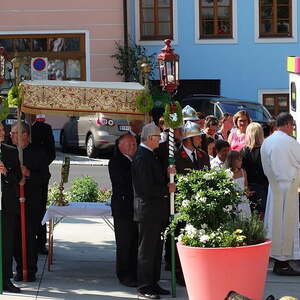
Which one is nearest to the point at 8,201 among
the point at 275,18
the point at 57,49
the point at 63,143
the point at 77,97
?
the point at 77,97

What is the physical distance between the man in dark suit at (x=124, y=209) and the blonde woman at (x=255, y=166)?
200 centimetres

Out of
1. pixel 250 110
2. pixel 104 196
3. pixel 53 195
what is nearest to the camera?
pixel 53 195

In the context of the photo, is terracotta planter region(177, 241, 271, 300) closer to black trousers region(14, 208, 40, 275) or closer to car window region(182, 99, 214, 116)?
black trousers region(14, 208, 40, 275)

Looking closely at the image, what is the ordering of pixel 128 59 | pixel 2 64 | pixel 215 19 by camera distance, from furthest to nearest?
1. pixel 215 19
2. pixel 128 59
3. pixel 2 64

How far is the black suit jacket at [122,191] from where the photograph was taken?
9078 mm

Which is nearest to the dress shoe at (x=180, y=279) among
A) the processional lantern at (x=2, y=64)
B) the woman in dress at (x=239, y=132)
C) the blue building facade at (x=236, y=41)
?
the processional lantern at (x=2, y=64)

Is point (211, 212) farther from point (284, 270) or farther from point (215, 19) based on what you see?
point (215, 19)

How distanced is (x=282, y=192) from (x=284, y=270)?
0.88 metres

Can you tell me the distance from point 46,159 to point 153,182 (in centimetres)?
200

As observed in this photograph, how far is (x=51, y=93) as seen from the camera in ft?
29.7

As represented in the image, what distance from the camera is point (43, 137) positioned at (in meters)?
10.7

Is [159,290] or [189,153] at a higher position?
[189,153]

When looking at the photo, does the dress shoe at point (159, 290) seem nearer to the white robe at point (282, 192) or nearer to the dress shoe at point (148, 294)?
the dress shoe at point (148, 294)

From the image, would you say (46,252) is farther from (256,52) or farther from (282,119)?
(256,52)
